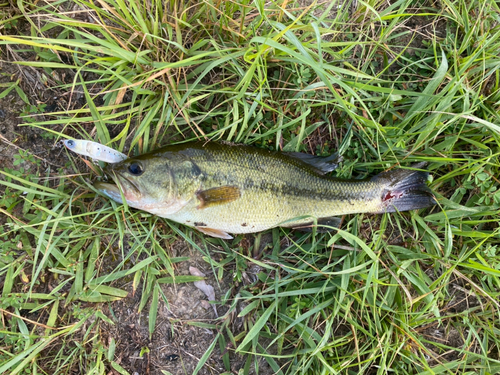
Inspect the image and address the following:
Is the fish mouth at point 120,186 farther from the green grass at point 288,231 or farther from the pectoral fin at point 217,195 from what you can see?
the pectoral fin at point 217,195

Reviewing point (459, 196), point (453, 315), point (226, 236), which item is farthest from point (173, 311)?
point (459, 196)

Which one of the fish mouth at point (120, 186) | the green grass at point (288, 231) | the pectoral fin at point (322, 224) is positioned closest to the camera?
the fish mouth at point (120, 186)

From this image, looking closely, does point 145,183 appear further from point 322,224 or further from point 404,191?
point 404,191

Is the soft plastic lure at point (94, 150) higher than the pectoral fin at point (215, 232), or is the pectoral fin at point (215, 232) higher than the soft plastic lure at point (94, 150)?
the soft plastic lure at point (94, 150)

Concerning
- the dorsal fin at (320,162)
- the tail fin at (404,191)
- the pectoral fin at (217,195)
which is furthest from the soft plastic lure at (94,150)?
the tail fin at (404,191)

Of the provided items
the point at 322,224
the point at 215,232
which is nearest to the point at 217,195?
the point at 215,232

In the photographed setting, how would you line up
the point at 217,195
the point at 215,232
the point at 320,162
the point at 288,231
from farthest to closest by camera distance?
the point at 288,231, the point at 320,162, the point at 215,232, the point at 217,195

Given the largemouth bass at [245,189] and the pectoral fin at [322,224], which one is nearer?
the largemouth bass at [245,189]
